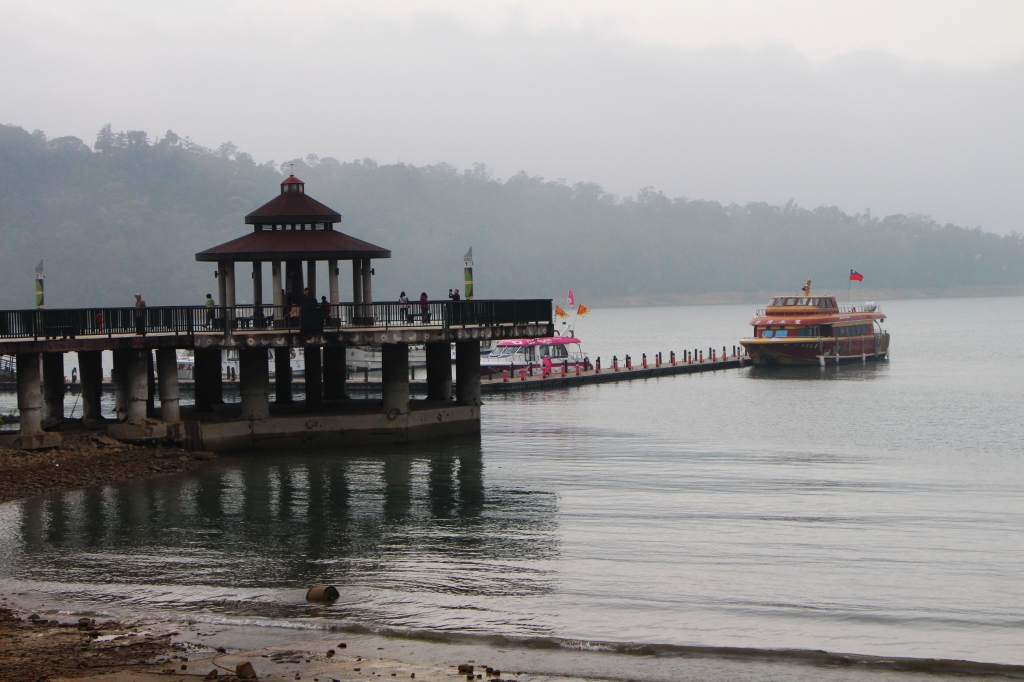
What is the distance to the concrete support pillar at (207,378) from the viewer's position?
4334 cm

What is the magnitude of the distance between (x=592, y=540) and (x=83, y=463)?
16673 millimetres

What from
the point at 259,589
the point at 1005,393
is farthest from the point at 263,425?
the point at 1005,393

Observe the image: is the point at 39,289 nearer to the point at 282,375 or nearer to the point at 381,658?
the point at 282,375

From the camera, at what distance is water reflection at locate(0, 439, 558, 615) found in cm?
2227

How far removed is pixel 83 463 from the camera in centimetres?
3438

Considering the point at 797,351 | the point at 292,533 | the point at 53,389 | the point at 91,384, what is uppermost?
the point at 91,384

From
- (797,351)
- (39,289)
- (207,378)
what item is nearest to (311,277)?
(207,378)

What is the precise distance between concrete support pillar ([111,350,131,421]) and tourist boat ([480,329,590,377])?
31.0 m

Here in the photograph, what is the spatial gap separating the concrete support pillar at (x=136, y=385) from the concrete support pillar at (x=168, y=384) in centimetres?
67

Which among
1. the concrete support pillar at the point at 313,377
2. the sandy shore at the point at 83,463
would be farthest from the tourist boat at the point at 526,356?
the sandy shore at the point at 83,463

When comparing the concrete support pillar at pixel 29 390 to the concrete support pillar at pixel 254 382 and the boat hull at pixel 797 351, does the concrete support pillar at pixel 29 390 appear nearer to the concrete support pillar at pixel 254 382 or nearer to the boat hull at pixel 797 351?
the concrete support pillar at pixel 254 382

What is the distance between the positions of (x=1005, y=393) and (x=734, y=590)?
50835mm

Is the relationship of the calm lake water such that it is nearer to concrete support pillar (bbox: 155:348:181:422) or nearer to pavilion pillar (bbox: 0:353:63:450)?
concrete support pillar (bbox: 155:348:181:422)

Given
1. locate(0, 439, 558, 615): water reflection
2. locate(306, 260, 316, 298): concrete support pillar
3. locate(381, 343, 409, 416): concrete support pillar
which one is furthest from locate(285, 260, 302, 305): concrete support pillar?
locate(0, 439, 558, 615): water reflection
